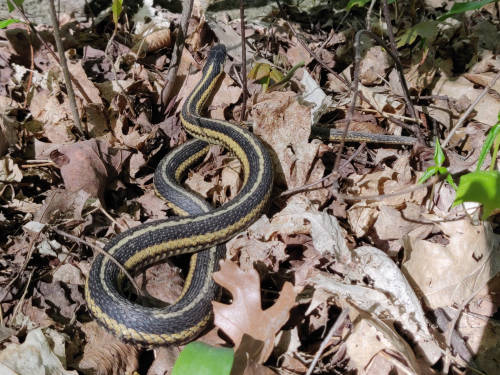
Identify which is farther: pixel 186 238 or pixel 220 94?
pixel 220 94

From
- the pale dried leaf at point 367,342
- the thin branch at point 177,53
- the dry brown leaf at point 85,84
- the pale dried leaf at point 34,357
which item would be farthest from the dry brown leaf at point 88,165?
the pale dried leaf at point 367,342

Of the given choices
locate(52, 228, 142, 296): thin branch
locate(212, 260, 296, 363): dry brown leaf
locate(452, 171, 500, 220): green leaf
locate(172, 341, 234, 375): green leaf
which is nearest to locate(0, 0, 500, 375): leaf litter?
locate(212, 260, 296, 363): dry brown leaf

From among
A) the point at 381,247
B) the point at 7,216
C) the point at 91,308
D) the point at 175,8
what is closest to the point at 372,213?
the point at 381,247

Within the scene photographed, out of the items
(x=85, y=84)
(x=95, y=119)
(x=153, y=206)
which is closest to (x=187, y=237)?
(x=153, y=206)

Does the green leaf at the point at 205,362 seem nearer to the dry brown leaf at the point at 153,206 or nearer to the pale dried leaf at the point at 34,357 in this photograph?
the pale dried leaf at the point at 34,357

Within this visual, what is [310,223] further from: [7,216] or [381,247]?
[7,216]

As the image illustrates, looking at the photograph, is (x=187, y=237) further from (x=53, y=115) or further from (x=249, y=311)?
(x=53, y=115)

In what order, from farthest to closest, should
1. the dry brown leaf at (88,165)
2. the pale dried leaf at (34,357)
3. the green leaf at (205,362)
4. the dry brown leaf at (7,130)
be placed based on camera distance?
the dry brown leaf at (7,130)
the dry brown leaf at (88,165)
the pale dried leaf at (34,357)
the green leaf at (205,362)
